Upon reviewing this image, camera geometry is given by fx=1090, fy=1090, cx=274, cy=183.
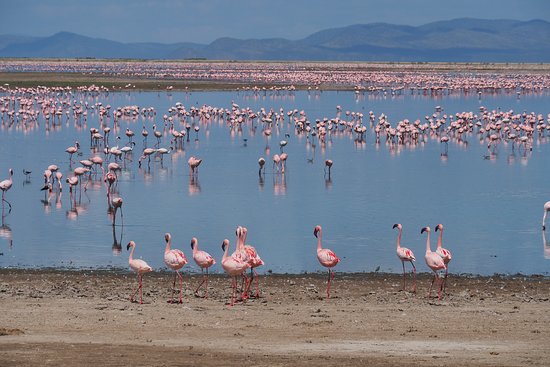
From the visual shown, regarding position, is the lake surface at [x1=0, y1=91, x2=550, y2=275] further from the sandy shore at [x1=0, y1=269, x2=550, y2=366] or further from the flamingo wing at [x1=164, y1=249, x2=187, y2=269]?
the flamingo wing at [x1=164, y1=249, x2=187, y2=269]

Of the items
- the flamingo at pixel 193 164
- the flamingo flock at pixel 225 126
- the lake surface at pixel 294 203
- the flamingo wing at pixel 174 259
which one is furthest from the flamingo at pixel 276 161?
the flamingo wing at pixel 174 259

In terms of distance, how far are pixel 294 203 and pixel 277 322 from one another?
10.6m

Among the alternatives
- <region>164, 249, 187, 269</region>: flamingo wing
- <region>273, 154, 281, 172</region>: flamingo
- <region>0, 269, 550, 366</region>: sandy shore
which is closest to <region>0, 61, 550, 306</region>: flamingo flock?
<region>273, 154, 281, 172</region>: flamingo

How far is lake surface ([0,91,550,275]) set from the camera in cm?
1677

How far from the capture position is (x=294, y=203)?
72.5 feet

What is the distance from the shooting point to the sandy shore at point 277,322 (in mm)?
9758

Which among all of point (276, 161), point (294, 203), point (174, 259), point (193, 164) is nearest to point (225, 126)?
point (276, 161)

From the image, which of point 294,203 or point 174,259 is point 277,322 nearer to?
point 174,259

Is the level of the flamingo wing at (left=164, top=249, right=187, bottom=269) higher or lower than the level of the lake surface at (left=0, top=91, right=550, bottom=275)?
higher

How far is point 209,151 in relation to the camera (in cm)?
3319

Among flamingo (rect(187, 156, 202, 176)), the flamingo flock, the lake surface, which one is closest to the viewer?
the lake surface

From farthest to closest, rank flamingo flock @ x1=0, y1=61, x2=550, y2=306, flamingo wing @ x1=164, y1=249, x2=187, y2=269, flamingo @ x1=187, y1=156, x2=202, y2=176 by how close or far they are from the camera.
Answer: flamingo @ x1=187, y1=156, x2=202, y2=176 → flamingo flock @ x1=0, y1=61, x2=550, y2=306 → flamingo wing @ x1=164, y1=249, x2=187, y2=269

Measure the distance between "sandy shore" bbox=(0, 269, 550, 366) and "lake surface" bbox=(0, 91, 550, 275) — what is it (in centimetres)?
139

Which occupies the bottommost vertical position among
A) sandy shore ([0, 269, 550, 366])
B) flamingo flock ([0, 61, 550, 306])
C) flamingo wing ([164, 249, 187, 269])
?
flamingo flock ([0, 61, 550, 306])
